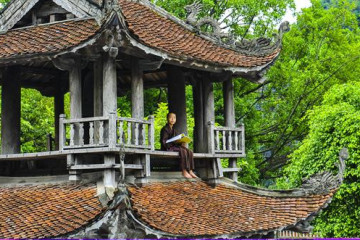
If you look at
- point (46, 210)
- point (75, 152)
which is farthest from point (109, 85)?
point (46, 210)

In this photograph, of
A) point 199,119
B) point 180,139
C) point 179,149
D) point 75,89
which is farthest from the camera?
point 199,119

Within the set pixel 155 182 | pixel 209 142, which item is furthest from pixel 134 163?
pixel 209 142

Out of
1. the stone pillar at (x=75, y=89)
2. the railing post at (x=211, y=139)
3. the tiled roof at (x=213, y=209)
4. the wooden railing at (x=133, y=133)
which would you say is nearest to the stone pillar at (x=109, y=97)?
the wooden railing at (x=133, y=133)

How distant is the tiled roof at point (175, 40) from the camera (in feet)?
46.9

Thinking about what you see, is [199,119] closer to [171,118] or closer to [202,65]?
[171,118]

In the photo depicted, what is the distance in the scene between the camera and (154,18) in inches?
633

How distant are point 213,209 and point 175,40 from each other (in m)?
3.46

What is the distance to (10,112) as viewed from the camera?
50.3 feet

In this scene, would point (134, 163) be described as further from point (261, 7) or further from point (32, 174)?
point (261, 7)

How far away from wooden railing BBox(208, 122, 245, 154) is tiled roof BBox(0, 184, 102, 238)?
129 inches

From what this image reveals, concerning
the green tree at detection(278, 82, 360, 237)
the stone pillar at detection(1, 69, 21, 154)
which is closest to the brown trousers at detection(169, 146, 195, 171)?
the stone pillar at detection(1, 69, 21, 154)

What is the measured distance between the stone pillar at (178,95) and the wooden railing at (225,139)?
0.72 metres

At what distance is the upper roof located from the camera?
13.4 m

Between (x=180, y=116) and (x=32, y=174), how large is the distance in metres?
3.30
